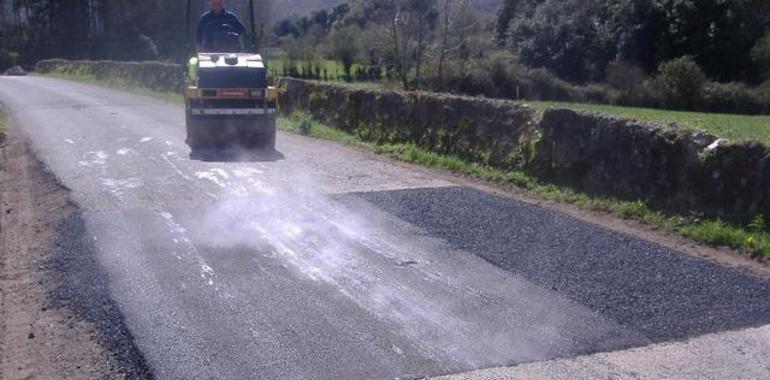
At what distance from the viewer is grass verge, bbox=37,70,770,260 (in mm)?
9508

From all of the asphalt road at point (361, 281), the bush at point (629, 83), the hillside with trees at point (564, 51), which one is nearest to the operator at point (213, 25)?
the asphalt road at point (361, 281)

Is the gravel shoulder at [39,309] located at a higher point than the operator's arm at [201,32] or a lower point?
lower

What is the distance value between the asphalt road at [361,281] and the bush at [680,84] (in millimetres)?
33754

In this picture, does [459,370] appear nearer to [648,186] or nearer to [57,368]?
[57,368]

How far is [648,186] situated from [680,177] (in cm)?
52

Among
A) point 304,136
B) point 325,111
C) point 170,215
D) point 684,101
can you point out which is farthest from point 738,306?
point 684,101

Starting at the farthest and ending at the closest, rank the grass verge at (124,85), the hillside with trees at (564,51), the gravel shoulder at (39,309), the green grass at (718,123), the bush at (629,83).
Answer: the bush at (629,83) → the hillside with trees at (564,51) → the grass verge at (124,85) → the green grass at (718,123) → the gravel shoulder at (39,309)

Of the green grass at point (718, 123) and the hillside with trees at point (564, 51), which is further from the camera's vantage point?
the hillside with trees at point (564, 51)

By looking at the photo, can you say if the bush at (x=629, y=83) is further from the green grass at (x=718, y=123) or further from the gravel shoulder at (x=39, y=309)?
the gravel shoulder at (x=39, y=309)

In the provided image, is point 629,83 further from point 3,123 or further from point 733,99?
point 3,123

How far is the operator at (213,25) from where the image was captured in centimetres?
1866

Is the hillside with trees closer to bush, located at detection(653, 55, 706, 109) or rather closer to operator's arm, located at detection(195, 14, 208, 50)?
bush, located at detection(653, 55, 706, 109)

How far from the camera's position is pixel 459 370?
6043 millimetres

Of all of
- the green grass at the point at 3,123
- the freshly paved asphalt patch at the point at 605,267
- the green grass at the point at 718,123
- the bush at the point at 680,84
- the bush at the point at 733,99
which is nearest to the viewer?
the freshly paved asphalt patch at the point at 605,267
